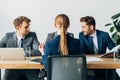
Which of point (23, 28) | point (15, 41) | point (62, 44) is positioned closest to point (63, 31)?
point (62, 44)

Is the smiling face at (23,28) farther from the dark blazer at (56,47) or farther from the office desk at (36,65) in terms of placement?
the dark blazer at (56,47)

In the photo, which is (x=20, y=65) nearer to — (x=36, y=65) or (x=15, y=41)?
(x=36, y=65)

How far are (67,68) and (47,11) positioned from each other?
2916 mm

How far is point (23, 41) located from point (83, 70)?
1.44 m

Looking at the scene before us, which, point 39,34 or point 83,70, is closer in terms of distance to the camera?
point 83,70

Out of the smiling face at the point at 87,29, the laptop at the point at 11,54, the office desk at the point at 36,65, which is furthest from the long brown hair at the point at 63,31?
the smiling face at the point at 87,29

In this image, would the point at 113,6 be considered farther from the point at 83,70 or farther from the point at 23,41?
the point at 83,70

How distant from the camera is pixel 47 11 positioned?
5.95 meters

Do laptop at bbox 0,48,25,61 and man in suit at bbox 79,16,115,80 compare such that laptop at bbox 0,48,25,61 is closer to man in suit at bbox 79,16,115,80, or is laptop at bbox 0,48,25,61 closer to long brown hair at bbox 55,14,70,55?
long brown hair at bbox 55,14,70,55

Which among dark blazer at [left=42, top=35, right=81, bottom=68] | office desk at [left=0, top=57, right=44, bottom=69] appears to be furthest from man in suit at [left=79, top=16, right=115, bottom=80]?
Result: office desk at [left=0, top=57, right=44, bottom=69]

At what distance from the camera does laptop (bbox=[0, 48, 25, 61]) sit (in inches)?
144

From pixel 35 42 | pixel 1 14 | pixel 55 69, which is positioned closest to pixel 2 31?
pixel 1 14

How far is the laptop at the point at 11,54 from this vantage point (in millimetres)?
3668

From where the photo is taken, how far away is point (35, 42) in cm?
→ 446
